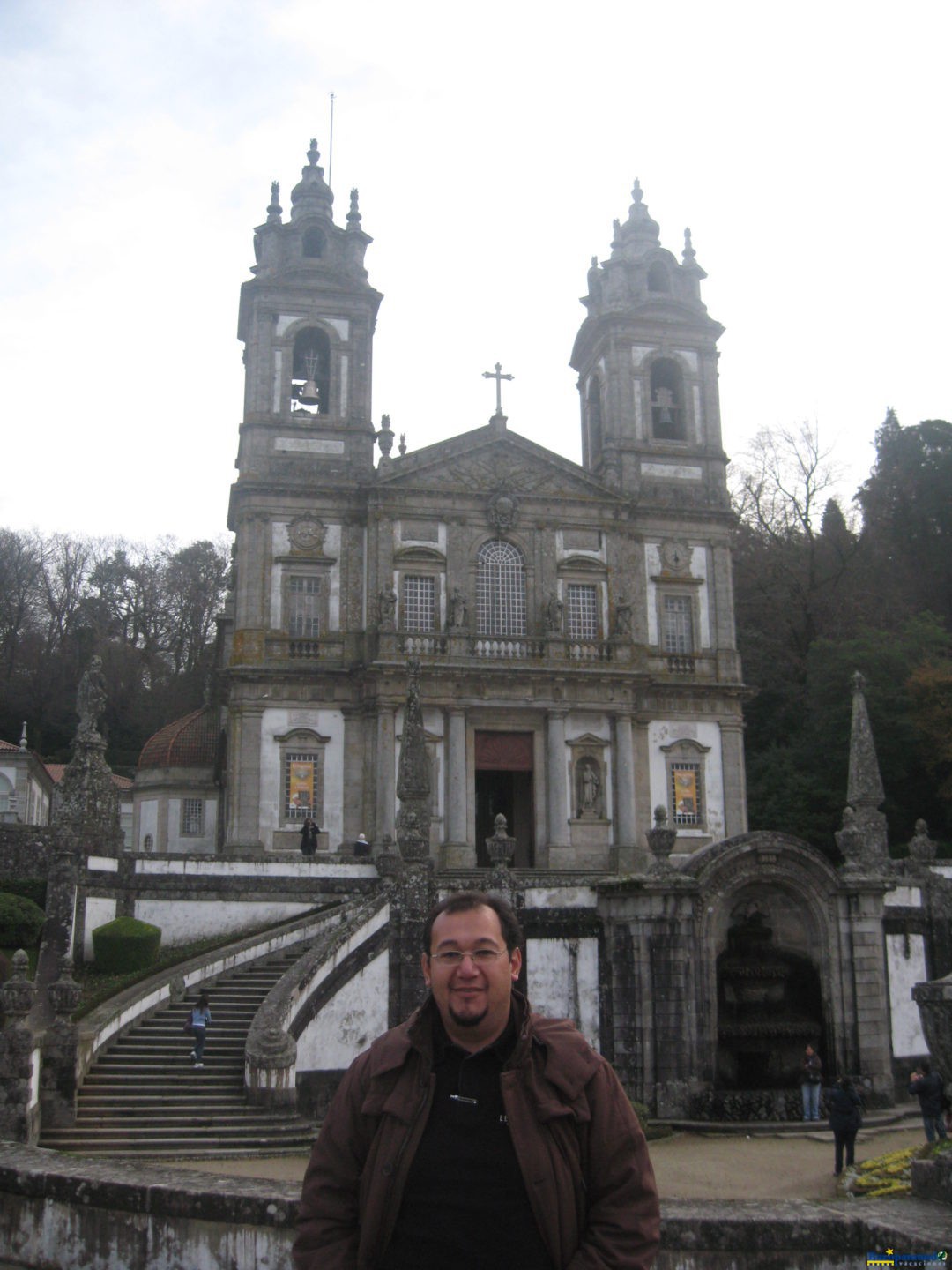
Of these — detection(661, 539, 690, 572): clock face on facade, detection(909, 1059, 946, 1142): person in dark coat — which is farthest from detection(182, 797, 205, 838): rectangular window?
detection(909, 1059, 946, 1142): person in dark coat

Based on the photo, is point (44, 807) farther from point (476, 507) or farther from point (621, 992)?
point (621, 992)

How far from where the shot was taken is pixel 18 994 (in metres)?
14.2

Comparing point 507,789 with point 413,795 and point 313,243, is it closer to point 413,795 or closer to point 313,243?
point 413,795

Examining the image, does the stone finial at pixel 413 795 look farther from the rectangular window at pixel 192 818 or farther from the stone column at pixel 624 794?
the rectangular window at pixel 192 818

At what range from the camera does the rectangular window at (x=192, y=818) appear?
131ft

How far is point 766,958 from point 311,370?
877 inches

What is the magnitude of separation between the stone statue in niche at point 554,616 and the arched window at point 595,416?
6593 millimetres

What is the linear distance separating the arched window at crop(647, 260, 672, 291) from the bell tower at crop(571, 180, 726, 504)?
0.03m

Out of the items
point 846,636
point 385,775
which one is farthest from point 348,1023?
point 846,636

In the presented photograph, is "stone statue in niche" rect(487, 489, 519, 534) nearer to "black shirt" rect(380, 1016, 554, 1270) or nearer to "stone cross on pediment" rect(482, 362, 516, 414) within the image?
"stone cross on pediment" rect(482, 362, 516, 414)

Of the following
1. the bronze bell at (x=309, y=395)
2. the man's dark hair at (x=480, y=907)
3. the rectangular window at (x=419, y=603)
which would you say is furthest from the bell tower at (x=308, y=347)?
the man's dark hair at (x=480, y=907)

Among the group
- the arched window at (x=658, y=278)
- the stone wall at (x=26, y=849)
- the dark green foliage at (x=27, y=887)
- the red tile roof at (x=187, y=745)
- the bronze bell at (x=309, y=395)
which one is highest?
the arched window at (x=658, y=278)

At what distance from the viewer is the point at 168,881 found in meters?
23.4

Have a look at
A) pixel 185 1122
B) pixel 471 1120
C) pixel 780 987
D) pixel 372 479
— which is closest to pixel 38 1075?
pixel 185 1122
